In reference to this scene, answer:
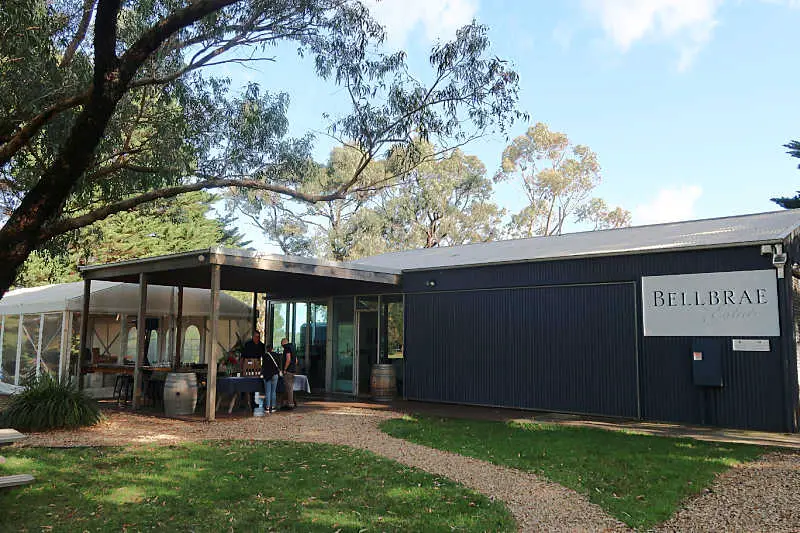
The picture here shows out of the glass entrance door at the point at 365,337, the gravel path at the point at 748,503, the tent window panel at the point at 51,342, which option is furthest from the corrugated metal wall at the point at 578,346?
the tent window panel at the point at 51,342

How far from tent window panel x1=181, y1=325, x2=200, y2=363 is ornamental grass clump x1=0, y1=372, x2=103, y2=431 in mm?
8395

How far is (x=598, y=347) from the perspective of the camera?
11727 mm

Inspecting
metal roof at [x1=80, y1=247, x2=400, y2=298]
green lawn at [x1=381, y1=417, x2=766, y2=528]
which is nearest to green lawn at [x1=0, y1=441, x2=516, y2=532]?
green lawn at [x1=381, y1=417, x2=766, y2=528]

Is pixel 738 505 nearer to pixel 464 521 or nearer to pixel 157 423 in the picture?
pixel 464 521

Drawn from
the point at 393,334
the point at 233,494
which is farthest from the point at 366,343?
the point at 233,494

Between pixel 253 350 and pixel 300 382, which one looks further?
pixel 300 382

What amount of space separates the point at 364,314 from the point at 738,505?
10.8 m

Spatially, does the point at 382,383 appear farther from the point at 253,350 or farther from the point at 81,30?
the point at 81,30

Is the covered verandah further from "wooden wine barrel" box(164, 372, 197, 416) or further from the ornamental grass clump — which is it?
the ornamental grass clump

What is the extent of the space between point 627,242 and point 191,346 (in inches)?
506

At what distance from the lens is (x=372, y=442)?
29.2 feet

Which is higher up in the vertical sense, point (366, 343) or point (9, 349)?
point (366, 343)

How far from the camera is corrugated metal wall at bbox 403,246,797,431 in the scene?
1009 cm

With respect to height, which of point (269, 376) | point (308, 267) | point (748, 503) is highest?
point (308, 267)
